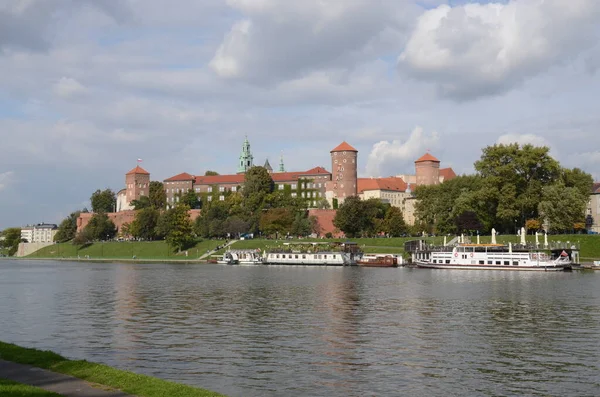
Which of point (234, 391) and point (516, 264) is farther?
point (516, 264)

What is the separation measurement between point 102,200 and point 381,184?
64.9m

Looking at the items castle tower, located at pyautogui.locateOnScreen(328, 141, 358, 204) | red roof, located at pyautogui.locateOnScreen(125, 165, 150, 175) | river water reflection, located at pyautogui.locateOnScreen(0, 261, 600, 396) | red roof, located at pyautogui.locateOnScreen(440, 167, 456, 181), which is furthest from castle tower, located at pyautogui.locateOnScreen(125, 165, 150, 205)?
river water reflection, located at pyautogui.locateOnScreen(0, 261, 600, 396)

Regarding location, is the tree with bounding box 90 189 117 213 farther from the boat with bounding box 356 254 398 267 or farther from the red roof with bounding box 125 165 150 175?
the boat with bounding box 356 254 398 267

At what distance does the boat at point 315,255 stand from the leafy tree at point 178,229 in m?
19.8

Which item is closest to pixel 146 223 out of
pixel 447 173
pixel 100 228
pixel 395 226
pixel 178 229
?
pixel 100 228

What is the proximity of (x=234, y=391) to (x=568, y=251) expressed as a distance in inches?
2535

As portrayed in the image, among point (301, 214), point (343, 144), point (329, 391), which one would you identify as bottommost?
point (329, 391)

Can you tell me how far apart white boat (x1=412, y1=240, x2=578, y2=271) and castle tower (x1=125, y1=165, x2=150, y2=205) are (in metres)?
101

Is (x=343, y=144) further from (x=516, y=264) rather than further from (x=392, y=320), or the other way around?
(x=392, y=320)

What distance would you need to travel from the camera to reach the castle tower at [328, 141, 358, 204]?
140 meters

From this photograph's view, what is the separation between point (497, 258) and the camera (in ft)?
232

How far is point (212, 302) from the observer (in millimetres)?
37625

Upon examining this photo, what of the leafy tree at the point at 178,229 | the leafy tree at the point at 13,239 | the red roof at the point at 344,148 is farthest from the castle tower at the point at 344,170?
the leafy tree at the point at 13,239

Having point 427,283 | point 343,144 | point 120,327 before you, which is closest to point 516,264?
point 427,283
